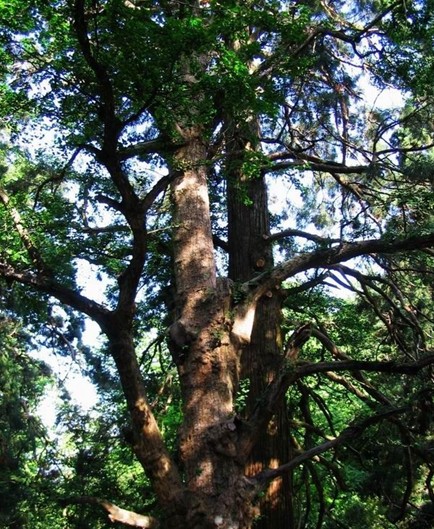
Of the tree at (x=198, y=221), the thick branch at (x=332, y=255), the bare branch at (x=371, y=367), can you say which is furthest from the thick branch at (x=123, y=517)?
the thick branch at (x=332, y=255)

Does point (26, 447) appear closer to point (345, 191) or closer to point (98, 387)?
point (98, 387)

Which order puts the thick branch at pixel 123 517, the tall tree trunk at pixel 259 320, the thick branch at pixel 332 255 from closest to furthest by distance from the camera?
the thick branch at pixel 123 517
the thick branch at pixel 332 255
the tall tree trunk at pixel 259 320

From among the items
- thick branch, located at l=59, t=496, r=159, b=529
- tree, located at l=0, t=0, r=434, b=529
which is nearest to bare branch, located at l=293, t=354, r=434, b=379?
tree, located at l=0, t=0, r=434, b=529

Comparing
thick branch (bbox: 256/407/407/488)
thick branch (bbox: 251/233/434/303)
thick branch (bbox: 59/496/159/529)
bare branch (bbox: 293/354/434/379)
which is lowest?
thick branch (bbox: 59/496/159/529)

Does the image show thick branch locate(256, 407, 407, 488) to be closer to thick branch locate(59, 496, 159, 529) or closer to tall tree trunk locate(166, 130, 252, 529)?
tall tree trunk locate(166, 130, 252, 529)

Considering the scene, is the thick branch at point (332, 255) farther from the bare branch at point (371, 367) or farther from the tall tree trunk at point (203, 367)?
the bare branch at point (371, 367)

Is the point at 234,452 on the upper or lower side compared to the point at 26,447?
lower

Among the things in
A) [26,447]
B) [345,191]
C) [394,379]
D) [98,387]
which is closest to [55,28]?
A: [345,191]

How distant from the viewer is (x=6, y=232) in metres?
4.61

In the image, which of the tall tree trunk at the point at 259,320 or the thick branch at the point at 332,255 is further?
the tall tree trunk at the point at 259,320

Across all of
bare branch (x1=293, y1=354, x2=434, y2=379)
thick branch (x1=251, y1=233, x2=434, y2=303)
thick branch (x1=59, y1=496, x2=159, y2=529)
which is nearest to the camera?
thick branch (x1=59, y1=496, x2=159, y2=529)

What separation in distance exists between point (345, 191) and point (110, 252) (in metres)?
3.62

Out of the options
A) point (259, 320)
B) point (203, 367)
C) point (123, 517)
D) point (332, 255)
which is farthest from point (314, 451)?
point (259, 320)

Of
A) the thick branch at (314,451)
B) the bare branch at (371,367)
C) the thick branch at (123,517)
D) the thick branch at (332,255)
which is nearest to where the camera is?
the thick branch at (123,517)
